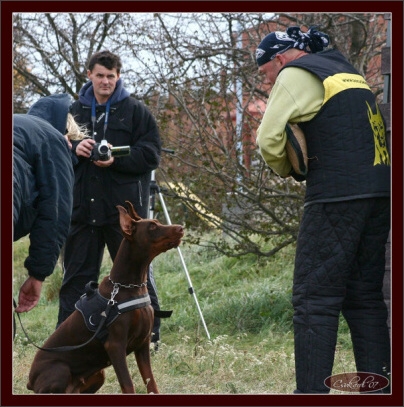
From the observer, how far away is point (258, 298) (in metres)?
8.81

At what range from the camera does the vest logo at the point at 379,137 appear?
504 centimetres

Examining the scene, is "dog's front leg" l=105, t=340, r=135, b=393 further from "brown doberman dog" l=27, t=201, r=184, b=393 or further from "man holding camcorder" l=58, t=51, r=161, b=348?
"man holding camcorder" l=58, t=51, r=161, b=348

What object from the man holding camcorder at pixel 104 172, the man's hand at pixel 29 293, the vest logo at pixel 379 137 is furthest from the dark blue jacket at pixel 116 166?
the vest logo at pixel 379 137

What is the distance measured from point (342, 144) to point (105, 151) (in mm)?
2335

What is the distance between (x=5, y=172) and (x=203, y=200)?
14.9ft

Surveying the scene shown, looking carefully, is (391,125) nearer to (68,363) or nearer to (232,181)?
(68,363)

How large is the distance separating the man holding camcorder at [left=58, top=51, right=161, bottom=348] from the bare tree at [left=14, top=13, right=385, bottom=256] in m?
1.38

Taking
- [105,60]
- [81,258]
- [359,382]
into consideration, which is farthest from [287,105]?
[81,258]

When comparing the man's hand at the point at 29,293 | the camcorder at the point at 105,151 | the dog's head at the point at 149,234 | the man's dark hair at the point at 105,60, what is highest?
the man's dark hair at the point at 105,60

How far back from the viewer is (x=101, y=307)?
5.50 metres

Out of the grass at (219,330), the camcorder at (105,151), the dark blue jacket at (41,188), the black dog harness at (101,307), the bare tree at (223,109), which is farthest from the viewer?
the bare tree at (223,109)

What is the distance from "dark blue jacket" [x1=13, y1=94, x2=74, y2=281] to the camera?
455 centimetres

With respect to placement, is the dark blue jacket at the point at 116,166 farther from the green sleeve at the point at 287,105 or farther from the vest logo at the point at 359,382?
the vest logo at the point at 359,382

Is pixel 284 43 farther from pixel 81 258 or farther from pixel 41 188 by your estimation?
pixel 81 258
